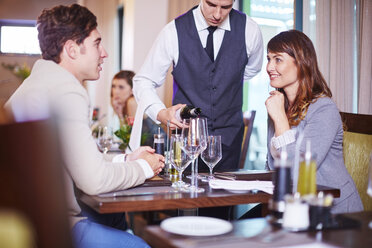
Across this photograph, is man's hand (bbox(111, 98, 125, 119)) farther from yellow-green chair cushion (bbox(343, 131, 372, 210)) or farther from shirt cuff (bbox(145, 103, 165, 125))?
yellow-green chair cushion (bbox(343, 131, 372, 210))

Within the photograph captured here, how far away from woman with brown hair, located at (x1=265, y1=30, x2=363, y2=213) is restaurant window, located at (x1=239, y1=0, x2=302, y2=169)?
1.97 meters

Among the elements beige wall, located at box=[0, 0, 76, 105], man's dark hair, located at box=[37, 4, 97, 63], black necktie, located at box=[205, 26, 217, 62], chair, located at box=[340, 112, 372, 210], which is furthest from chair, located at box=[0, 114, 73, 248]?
beige wall, located at box=[0, 0, 76, 105]

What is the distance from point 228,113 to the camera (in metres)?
2.51

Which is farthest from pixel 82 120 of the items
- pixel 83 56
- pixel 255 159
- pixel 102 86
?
pixel 102 86

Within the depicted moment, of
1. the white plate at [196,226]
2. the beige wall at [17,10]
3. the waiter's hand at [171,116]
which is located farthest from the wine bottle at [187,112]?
the beige wall at [17,10]

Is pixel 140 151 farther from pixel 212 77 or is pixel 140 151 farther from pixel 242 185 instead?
pixel 212 77

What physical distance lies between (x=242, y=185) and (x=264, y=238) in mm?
631

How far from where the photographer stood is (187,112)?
2.11 metres

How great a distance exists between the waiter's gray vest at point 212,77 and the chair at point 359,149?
0.59 meters

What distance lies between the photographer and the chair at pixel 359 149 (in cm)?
217

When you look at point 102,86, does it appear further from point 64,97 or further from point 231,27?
point 64,97

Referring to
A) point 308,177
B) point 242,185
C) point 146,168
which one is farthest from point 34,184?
point 242,185

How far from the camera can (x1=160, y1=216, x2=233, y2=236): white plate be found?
1.06 meters

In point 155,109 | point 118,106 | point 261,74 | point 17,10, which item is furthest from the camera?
point 17,10
